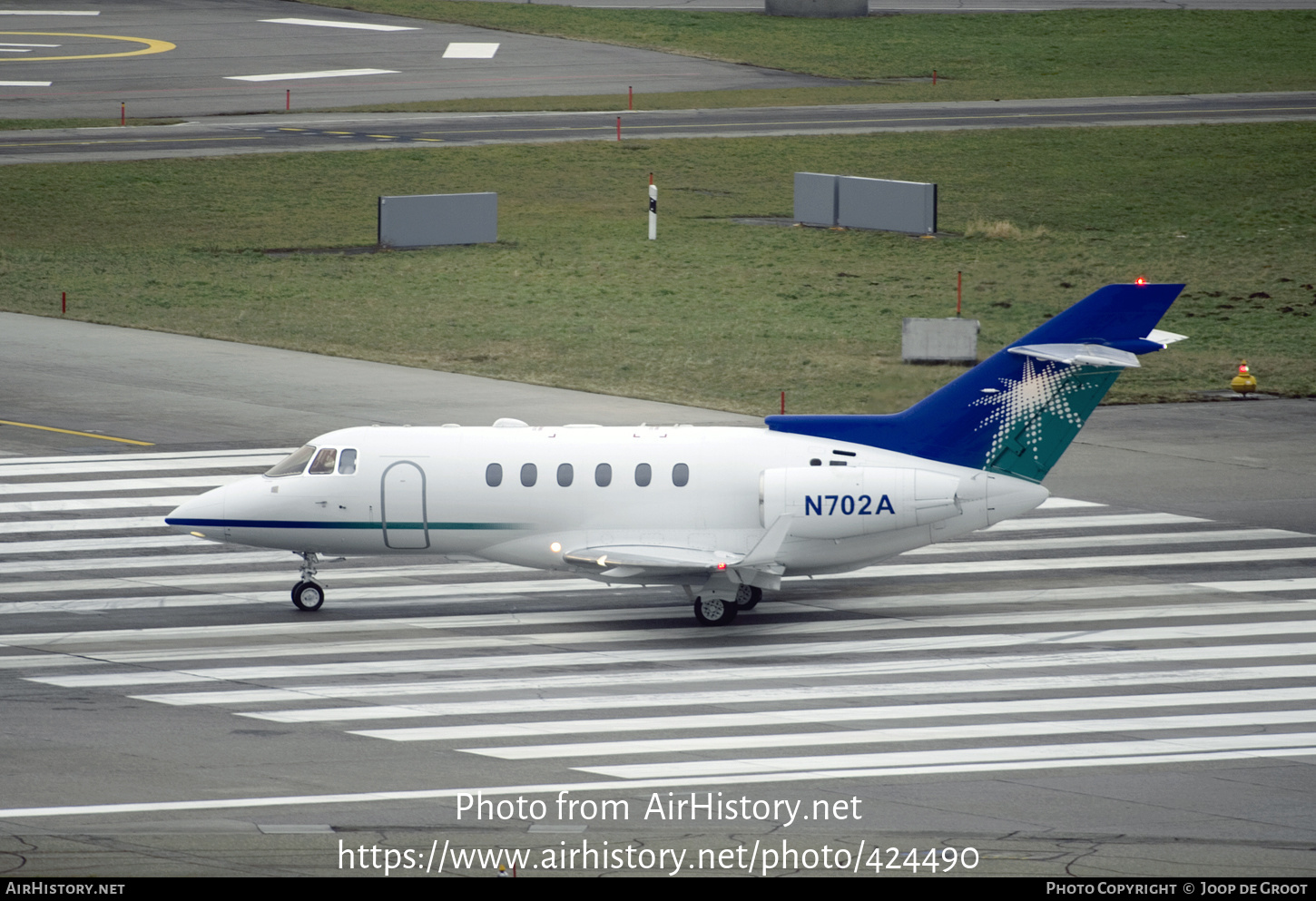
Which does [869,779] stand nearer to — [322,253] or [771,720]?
[771,720]

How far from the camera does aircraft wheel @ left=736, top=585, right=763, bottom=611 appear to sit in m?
25.2

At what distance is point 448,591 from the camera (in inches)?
1052

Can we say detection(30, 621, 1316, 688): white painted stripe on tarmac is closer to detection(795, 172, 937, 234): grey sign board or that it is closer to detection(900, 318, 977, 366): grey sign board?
detection(900, 318, 977, 366): grey sign board

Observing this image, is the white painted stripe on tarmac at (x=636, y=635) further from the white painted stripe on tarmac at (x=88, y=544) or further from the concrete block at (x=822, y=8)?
the concrete block at (x=822, y=8)

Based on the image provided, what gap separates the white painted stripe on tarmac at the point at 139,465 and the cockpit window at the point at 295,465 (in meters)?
7.54

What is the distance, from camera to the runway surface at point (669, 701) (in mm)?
16594

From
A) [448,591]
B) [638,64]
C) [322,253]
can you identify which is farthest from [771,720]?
[638,64]

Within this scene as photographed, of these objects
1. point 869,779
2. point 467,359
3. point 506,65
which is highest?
point 506,65

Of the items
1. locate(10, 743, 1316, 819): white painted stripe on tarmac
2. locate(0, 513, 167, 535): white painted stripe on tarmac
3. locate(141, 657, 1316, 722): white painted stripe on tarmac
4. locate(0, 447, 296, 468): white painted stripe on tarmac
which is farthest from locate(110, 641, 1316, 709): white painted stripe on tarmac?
locate(0, 447, 296, 468): white painted stripe on tarmac

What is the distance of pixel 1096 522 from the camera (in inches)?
1190

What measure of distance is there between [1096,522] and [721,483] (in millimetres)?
8604

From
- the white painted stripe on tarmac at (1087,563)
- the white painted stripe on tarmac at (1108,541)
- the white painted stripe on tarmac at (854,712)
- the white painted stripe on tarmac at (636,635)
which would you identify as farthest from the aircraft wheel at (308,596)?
the white painted stripe on tarmac at (1108,541)

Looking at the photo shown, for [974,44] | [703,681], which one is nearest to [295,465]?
[703,681]
